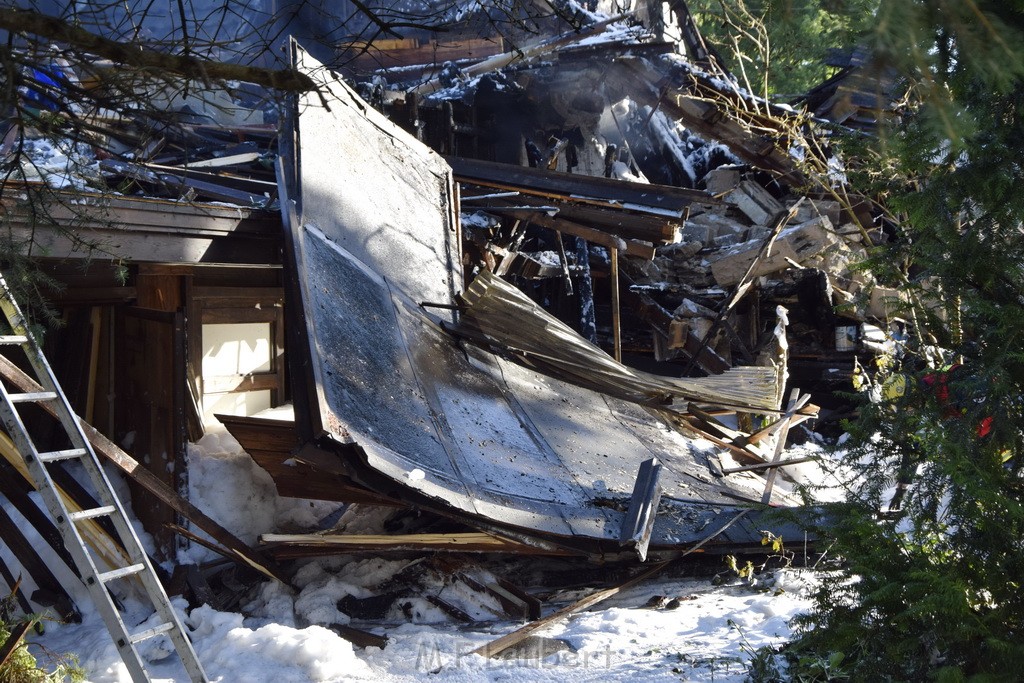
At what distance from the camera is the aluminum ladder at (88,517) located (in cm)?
360

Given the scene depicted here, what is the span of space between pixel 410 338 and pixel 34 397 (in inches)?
100

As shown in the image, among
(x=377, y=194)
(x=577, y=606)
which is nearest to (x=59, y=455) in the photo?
(x=577, y=606)

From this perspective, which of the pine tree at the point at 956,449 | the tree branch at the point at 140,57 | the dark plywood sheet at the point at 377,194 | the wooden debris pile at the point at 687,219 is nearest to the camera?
the tree branch at the point at 140,57

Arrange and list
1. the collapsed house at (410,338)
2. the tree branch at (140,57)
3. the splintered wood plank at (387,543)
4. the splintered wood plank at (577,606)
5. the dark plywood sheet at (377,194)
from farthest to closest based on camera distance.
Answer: the dark plywood sheet at (377,194)
the splintered wood plank at (387,543)
the collapsed house at (410,338)
the splintered wood plank at (577,606)
the tree branch at (140,57)

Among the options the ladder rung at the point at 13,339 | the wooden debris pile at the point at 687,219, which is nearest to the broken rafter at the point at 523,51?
the wooden debris pile at the point at 687,219

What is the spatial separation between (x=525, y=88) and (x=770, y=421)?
18.4 ft

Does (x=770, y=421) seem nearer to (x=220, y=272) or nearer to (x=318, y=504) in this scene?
(x=318, y=504)

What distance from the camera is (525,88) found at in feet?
38.4

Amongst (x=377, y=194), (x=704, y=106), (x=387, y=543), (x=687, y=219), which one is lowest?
(x=387, y=543)

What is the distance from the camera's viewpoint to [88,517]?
3.99m

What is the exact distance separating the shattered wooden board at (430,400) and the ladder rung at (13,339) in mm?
1381

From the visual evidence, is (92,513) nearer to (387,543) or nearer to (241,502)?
(387,543)

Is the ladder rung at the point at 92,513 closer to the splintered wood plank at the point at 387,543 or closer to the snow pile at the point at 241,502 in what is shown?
the splintered wood plank at the point at 387,543

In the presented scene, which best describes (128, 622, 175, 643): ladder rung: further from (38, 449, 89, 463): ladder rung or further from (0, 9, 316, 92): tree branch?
(0, 9, 316, 92): tree branch
